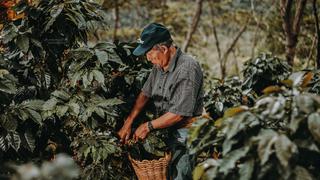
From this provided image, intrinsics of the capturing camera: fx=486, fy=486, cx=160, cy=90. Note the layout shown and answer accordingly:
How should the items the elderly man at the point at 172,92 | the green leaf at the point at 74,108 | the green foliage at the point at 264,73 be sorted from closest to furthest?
the green leaf at the point at 74,108 < the elderly man at the point at 172,92 < the green foliage at the point at 264,73

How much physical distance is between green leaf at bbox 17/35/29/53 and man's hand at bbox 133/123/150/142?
3.11ft

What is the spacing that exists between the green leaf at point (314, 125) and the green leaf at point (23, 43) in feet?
6.31

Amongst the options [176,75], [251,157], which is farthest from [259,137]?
[176,75]

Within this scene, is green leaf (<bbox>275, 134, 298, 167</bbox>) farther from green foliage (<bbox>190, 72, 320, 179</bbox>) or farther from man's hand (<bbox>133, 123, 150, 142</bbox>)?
man's hand (<bbox>133, 123, 150, 142</bbox>)

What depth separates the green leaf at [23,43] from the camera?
127 inches

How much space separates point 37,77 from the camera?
3.44 meters

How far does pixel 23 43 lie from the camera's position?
3230 millimetres

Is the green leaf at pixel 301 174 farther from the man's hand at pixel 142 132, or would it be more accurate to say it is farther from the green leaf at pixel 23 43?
the green leaf at pixel 23 43

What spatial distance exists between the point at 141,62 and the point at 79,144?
0.86 meters

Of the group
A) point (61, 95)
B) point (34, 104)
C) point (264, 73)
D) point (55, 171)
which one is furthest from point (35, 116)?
point (264, 73)

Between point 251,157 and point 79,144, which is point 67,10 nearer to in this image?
point 79,144

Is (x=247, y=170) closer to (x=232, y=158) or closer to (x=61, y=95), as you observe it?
(x=232, y=158)

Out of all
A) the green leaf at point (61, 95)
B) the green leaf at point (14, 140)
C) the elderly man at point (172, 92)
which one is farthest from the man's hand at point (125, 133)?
the green leaf at point (14, 140)

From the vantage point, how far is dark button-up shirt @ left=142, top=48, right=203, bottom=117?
128 inches
